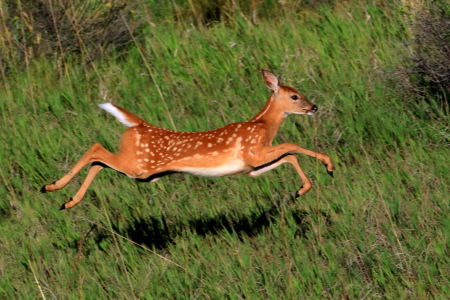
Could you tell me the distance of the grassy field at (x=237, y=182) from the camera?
5.12 meters

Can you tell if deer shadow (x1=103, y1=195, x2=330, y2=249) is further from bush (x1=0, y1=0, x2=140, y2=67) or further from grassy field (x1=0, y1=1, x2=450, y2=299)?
bush (x1=0, y1=0, x2=140, y2=67)

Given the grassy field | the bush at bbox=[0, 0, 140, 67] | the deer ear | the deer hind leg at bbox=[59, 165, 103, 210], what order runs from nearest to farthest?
the grassy field, the deer hind leg at bbox=[59, 165, 103, 210], the deer ear, the bush at bbox=[0, 0, 140, 67]

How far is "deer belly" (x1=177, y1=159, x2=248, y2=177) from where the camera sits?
5.74 meters

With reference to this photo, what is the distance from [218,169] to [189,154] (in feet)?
0.77

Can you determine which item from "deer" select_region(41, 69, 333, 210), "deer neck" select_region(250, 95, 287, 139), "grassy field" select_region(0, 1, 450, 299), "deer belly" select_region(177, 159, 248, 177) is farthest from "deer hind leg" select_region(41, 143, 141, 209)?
"deer neck" select_region(250, 95, 287, 139)

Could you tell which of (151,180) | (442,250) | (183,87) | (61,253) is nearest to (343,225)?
(442,250)

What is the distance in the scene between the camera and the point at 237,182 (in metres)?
6.42

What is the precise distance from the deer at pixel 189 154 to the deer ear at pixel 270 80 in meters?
0.35

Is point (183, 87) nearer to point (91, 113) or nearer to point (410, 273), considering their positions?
point (91, 113)

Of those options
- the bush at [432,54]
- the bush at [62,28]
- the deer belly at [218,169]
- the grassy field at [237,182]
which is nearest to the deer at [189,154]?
the deer belly at [218,169]

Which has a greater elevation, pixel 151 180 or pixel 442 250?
pixel 151 180

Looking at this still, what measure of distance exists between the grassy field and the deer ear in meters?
0.70

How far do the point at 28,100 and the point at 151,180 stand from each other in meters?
2.58

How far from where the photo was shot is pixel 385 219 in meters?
5.51
